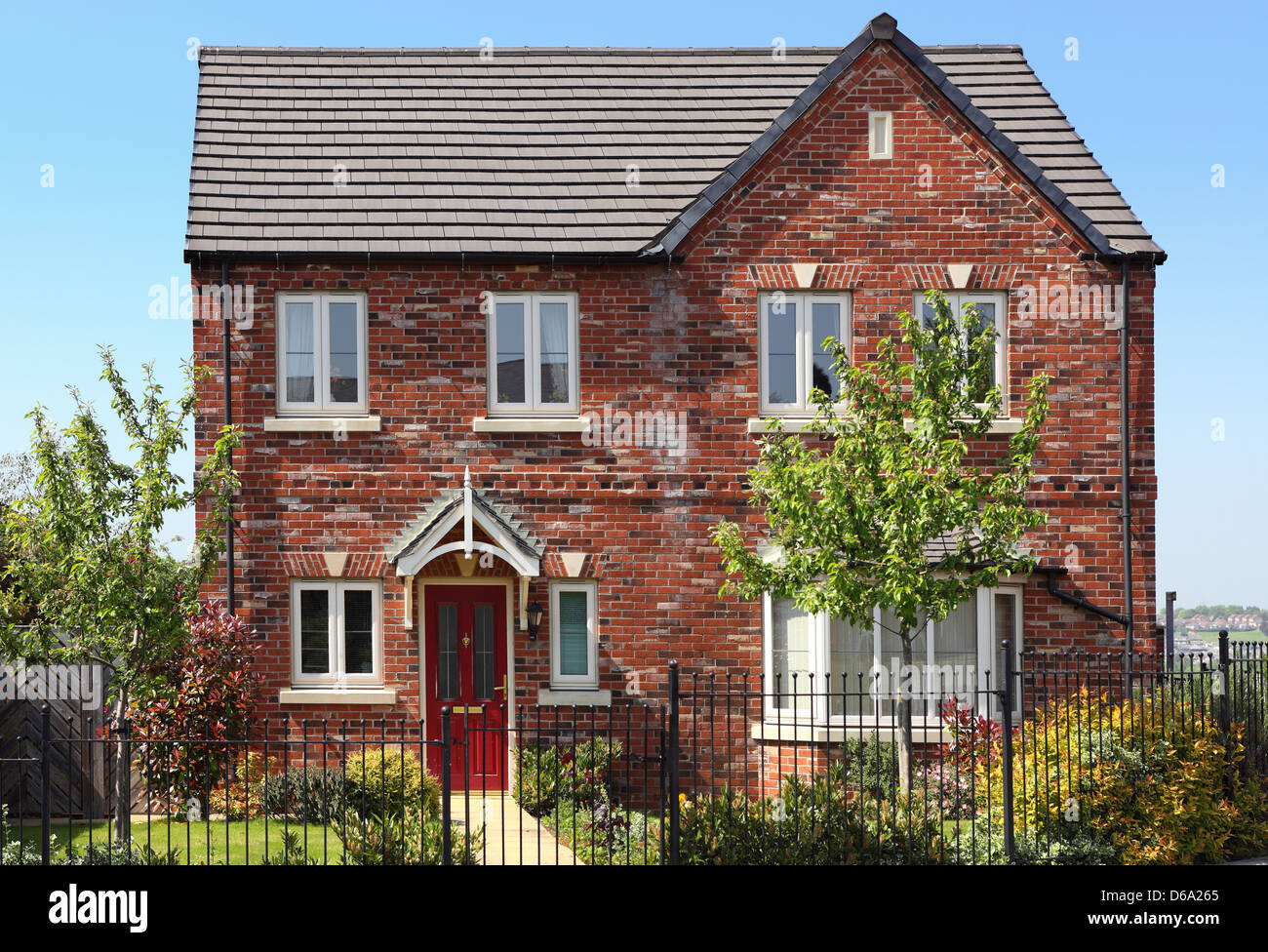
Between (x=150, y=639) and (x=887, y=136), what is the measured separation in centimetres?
1123

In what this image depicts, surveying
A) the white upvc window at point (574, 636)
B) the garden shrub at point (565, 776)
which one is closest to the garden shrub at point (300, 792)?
the garden shrub at point (565, 776)

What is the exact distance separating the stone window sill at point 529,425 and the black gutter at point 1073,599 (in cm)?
638

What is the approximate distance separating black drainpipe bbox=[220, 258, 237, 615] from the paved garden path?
12.7 ft

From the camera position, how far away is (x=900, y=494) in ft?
44.4

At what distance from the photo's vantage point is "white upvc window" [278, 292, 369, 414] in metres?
16.5

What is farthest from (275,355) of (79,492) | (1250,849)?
(1250,849)

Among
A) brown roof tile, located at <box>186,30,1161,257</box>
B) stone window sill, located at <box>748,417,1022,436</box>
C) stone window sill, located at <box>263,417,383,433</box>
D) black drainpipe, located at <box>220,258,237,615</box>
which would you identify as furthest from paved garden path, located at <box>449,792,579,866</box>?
brown roof tile, located at <box>186,30,1161,257</box>

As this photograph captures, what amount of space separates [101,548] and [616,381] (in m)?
6.80

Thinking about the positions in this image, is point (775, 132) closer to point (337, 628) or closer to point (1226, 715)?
point (337, 628)

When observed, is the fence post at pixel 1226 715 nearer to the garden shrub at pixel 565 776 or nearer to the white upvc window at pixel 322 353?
the garden shrub at pixel 565 776

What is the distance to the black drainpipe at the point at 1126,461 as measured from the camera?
16.6 metres

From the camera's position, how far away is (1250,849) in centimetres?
1322

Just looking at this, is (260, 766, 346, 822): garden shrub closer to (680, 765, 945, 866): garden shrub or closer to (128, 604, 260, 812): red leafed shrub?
(128, 604, 260, 812): red leafed shrub

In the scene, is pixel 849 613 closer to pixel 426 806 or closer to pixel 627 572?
pixel 627 572
